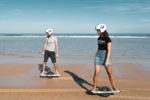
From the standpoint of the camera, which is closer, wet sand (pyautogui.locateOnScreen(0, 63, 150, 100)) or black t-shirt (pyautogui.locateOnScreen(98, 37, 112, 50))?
black t-shirt (pyautogui.locateOnScreen(98, 37, 112, 50))

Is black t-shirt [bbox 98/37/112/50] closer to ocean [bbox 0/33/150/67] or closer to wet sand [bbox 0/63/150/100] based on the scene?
wet sand [bbox 0/63/150/100]

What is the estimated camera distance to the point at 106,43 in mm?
7766

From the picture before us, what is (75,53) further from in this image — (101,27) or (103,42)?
(101,27)

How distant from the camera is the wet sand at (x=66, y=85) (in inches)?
314

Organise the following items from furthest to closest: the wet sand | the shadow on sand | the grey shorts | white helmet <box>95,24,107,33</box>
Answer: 1. the shadow on sand
2. the wet sand
3. the grey shorts
4. white helmet <box>95,24,107,33</box>

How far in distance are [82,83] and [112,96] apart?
6.48 ft

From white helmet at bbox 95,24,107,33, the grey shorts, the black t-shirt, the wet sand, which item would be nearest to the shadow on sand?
the wet sand

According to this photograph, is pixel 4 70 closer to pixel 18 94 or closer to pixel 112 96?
pixel 18 94

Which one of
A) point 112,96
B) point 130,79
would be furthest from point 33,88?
point 130,79

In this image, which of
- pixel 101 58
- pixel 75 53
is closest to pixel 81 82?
pixel 101 58

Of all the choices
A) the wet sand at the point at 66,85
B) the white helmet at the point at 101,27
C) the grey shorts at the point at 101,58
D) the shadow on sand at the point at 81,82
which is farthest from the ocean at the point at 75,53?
the white helmet at the point at 101,27

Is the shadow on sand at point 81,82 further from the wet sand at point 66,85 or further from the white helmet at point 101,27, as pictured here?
the white helmet at point 101,27

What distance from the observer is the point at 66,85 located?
30.6 feet

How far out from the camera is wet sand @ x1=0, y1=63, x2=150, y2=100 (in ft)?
26.2
